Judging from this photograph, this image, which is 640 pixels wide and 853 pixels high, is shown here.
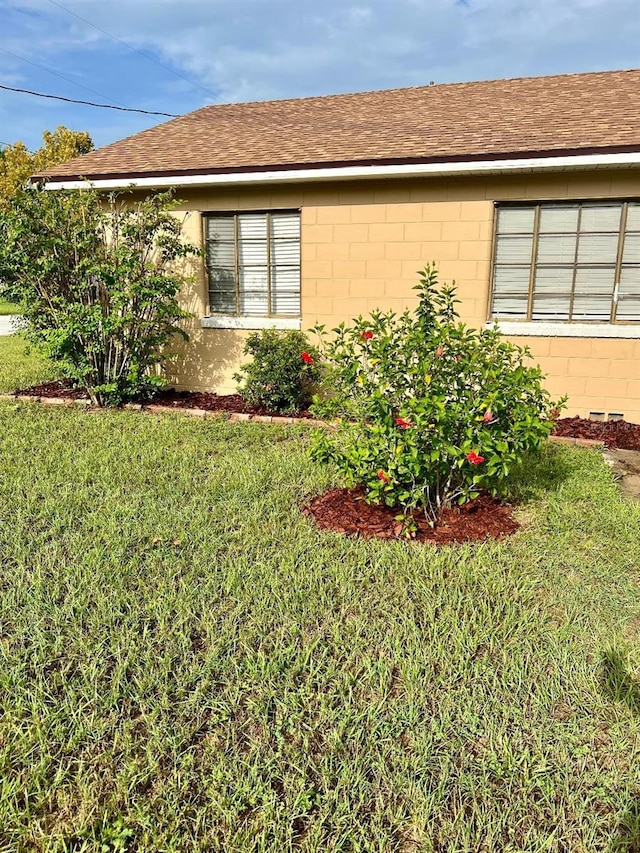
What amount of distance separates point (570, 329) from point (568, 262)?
0.80 meters

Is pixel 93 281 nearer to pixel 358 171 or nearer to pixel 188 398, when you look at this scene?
pixel 188 398

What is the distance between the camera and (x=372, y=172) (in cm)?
727

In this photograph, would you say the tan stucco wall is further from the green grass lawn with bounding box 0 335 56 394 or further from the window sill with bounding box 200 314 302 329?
the green grass lawn with bounding box 0 335 56 394

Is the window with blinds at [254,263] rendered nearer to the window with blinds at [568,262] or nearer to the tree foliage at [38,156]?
the window with blinds at [568,262]

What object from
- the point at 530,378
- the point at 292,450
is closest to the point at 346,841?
the point at 530,378

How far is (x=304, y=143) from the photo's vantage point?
27.7 ft

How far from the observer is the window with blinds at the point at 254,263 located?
8375 mm

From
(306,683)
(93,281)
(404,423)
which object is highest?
(93,281)

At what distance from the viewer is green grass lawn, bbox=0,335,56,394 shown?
9633 millimetres

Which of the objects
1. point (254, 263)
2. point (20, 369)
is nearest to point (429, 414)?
point (254, 263)

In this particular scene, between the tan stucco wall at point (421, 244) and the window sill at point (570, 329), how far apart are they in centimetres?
7

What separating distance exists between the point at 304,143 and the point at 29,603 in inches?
283

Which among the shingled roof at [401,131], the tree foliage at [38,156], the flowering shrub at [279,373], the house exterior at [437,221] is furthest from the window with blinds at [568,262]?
the tree foliage at [38,156]

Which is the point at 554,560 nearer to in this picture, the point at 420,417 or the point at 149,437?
the point at 420,417
